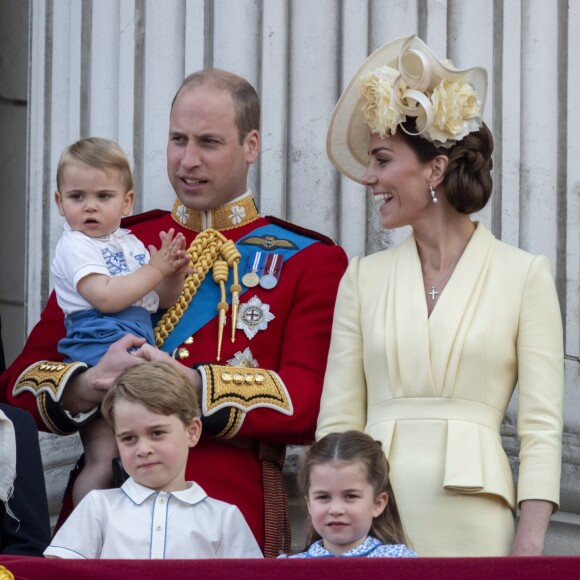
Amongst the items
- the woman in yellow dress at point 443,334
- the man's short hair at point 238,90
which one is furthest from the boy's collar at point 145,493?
the man's short hair at point 238,90

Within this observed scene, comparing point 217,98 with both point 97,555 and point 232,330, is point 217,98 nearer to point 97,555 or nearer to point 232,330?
point 232,330

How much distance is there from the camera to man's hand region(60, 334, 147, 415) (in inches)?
207

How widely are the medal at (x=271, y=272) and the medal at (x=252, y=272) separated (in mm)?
20

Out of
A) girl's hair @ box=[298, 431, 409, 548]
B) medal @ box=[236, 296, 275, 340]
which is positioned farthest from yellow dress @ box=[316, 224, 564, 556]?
medal @ box=[236, 296, 275, 340]

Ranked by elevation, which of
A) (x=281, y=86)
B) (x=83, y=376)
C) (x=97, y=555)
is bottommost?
(x=97, y=555)

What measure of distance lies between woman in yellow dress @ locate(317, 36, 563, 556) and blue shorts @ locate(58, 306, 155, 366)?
0.56 meters

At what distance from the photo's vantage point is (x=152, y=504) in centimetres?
481

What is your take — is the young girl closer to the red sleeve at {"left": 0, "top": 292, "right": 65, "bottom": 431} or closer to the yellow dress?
the yellow dress

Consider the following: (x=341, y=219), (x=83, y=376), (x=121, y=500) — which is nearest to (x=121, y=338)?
(x=83, y=376)

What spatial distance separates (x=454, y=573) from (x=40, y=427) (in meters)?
1.78

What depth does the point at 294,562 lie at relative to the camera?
4074mm

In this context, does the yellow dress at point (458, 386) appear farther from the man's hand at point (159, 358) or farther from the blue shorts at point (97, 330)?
the blue shorts at point (97, 330)

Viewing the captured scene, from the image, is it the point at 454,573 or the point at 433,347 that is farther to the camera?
the point at 433,347

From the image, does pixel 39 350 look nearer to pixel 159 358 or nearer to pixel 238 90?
pixel 159 358
